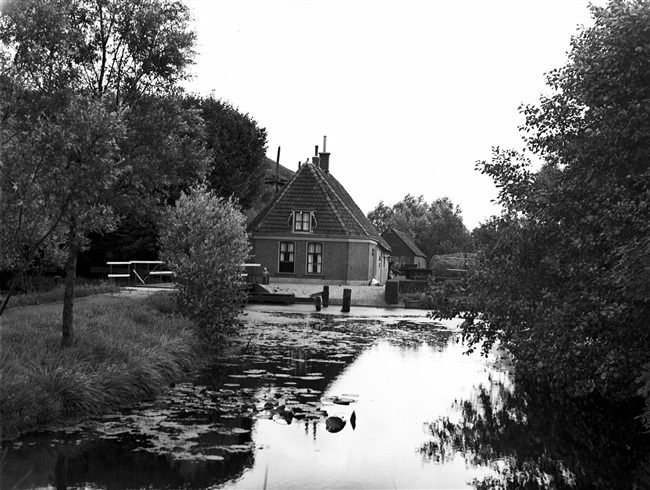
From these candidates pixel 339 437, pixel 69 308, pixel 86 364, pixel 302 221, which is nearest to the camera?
pixel 339 437

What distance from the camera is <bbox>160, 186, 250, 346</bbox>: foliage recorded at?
781 inches

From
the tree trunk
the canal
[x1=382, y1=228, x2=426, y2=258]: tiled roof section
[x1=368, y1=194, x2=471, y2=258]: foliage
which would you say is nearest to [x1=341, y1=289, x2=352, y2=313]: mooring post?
the canal

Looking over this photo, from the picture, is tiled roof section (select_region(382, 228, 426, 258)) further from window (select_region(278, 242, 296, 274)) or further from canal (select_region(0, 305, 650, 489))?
canal (select_region(0, 305, 650, 489))

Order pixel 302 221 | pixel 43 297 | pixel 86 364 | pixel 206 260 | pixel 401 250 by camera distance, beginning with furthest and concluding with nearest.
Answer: pixel 401 250 < pixel 302 221 < pixel 43 297 < pixel 206 260 < pixel 86 364

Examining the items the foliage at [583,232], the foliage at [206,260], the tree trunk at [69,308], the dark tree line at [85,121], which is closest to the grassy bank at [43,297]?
the foliage at [206,260]

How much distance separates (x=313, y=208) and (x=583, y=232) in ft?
129

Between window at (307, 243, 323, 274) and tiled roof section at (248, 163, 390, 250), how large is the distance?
1.14 meters

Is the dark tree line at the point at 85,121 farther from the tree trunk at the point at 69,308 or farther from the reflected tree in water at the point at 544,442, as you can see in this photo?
the reflected tree in water at the point at 544,442

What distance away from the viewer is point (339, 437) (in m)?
10.6

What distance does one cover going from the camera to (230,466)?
8852mm

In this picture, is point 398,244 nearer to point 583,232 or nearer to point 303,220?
point 303,220

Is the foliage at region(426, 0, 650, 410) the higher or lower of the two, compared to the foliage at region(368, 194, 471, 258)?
lower

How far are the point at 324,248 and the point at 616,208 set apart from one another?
131ft

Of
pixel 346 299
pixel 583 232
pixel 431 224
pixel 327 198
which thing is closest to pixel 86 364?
pixel 583 232
